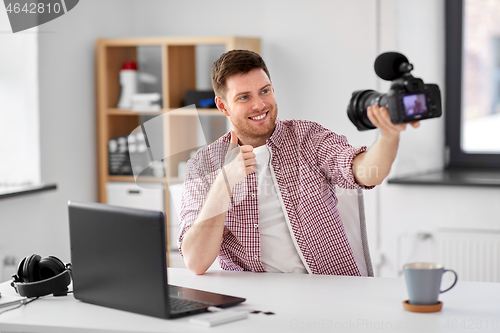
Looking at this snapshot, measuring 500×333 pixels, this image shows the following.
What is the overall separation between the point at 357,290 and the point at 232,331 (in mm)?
394

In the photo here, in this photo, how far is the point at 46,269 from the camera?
1.49m

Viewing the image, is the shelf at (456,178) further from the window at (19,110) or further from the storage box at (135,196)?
the window at (19,110)

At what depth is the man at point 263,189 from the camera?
5.35 ft

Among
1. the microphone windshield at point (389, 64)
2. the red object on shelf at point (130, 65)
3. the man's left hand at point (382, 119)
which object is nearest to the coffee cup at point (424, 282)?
the man's left hand at point (382, 119)

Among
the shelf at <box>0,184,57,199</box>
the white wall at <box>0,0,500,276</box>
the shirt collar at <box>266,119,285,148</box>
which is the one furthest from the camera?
the white wall at <box>0,0,500,276</box>

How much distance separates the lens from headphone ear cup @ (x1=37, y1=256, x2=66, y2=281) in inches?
58.2

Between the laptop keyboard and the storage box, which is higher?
the storage box

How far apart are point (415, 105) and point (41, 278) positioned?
3.22 ft

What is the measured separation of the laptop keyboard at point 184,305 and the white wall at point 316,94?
1780mm

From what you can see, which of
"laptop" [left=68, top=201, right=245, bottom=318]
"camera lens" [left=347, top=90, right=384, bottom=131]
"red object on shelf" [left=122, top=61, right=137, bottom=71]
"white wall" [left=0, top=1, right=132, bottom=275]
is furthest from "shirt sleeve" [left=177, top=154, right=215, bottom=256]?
→ "red object on shelf" [left=122, top=61, right=137, bottom=71]

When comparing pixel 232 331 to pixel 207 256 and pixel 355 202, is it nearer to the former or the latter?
pixel 207 256

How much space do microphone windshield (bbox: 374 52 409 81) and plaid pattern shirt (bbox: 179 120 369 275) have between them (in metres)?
0.39

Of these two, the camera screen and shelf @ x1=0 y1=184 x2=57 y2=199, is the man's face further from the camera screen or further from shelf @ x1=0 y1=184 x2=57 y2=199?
shelf @ x1=0 y1=184 x2=57 y2=199

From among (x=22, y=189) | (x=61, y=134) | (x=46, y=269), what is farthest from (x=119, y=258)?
(x=61, y=134)
